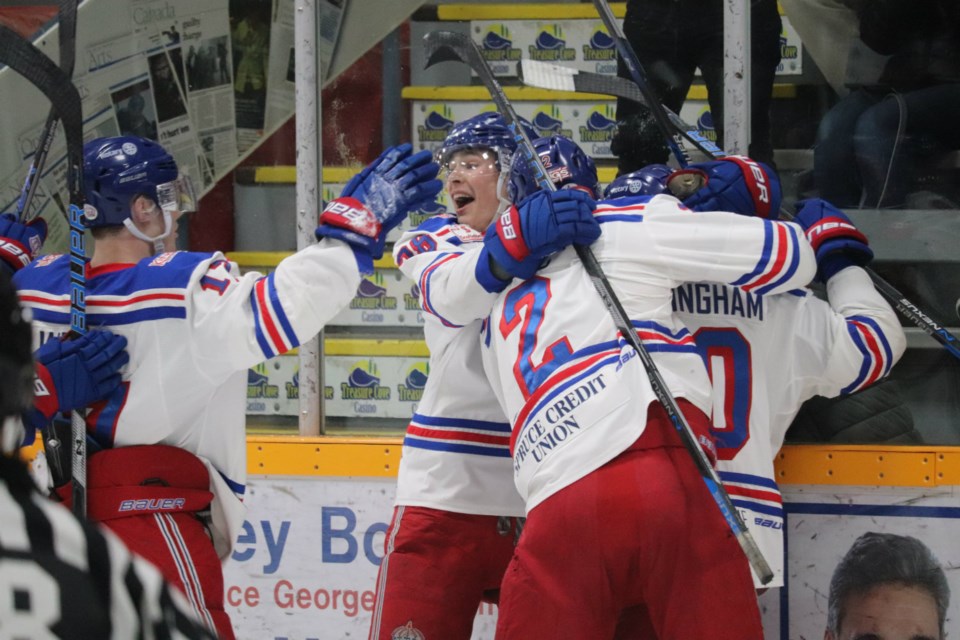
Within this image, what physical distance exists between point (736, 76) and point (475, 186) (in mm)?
677

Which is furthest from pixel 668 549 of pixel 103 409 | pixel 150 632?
pixel 150 632

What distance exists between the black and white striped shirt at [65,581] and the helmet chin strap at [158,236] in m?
1.46

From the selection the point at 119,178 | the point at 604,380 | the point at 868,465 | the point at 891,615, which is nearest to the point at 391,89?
the point at 119,178

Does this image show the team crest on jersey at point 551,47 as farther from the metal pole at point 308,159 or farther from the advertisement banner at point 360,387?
the advertisement banner at point 360,387

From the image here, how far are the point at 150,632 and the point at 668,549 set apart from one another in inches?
45.9

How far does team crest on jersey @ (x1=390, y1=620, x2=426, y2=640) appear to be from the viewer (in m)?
2.35

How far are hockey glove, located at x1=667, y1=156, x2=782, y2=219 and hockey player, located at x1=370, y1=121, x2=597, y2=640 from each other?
258 mm

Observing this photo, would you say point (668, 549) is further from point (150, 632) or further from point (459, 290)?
point (150, 632)

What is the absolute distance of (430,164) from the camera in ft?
7.43

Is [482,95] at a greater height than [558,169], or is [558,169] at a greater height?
[482,95]

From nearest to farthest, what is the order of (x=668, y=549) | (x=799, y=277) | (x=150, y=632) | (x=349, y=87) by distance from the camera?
(x=150, y=632), (x=668, y=549), (x=799, y=277), (x=349, y=87)

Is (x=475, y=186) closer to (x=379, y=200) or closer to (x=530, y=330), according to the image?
(x=379, y=200)

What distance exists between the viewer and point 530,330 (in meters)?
2.08

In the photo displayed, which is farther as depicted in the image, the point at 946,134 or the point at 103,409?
the point at 946,134
